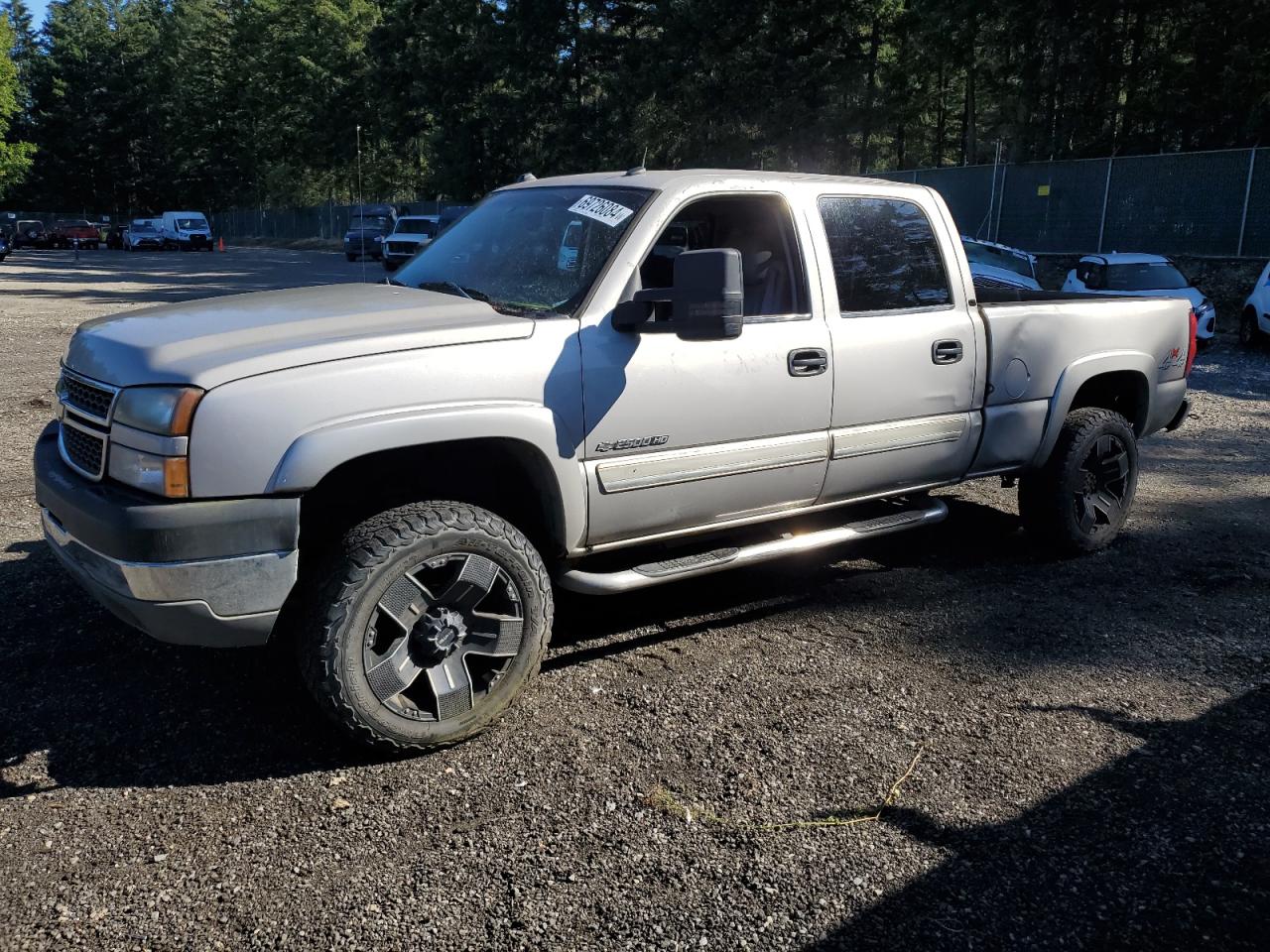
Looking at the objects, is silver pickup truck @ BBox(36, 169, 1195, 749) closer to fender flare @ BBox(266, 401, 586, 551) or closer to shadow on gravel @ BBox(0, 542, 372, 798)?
fender flare @ BBox(266, 401, 586, 551)

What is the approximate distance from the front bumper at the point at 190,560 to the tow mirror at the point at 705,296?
1436 millimetres

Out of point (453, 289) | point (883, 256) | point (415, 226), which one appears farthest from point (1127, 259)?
point (415, 226)

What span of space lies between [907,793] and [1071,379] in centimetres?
282

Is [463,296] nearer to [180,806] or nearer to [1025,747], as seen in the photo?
[180,806]

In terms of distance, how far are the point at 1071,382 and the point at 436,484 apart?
3.35 meters

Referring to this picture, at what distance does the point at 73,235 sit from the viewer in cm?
5291

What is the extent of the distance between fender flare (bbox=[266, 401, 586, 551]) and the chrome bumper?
0.26 metres

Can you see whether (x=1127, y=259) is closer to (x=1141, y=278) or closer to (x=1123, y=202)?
(x=1141, y=278)

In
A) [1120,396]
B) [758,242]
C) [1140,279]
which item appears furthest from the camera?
[1140,279]

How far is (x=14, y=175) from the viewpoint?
54.3 meters

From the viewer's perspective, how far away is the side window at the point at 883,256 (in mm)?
4531

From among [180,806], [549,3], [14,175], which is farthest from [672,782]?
[14,175]

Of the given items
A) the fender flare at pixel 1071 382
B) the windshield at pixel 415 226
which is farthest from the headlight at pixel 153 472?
the windshield at pixel 415 226

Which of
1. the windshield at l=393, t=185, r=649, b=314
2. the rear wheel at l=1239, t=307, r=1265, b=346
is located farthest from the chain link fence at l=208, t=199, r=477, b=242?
the windshield at l=393, t=185, r=649, b=314
